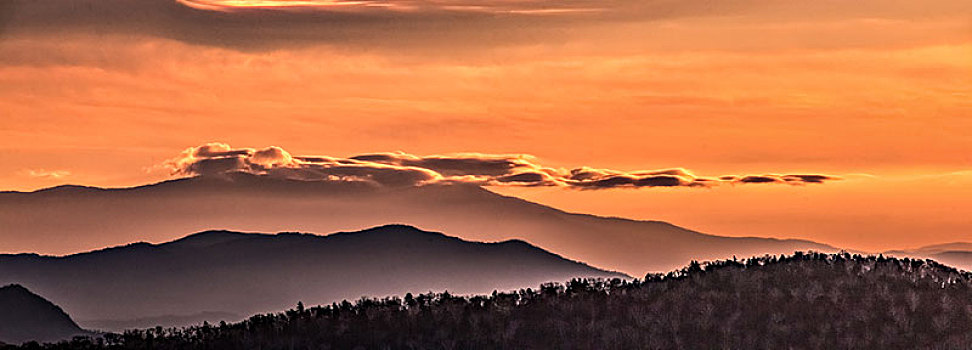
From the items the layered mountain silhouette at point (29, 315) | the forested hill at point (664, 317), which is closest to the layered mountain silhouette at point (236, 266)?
the layered mountain silhouette at point (29, 315)

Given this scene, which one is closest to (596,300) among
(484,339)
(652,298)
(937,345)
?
(652,298)

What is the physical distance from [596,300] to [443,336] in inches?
145

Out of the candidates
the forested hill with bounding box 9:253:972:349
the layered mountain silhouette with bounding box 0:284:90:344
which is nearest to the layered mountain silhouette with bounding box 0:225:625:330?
the layered mountain silhouette with bounding box 0:284:90:344

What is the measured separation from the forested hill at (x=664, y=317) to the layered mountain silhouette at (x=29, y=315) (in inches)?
3275

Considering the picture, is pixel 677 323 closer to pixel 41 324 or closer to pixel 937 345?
pixel 937 345

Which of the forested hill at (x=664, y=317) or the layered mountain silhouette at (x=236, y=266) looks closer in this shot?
the forested hill at (x=664, y=317)

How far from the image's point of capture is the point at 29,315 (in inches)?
4291

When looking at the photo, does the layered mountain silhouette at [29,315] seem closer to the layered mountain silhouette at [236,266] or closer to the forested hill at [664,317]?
the layered mountain silhouette at [236,266]

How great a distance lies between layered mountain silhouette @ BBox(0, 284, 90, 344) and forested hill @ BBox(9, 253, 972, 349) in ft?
273

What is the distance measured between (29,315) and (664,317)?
92235 millimetres

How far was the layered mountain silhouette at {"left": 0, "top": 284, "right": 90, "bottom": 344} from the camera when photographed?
108 m

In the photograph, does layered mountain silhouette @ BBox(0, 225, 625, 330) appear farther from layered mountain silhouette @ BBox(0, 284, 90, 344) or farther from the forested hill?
the forested hill

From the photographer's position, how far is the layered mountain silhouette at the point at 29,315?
10750cm

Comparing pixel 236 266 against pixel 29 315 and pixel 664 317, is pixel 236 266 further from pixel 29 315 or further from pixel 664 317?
pixel 664 317
